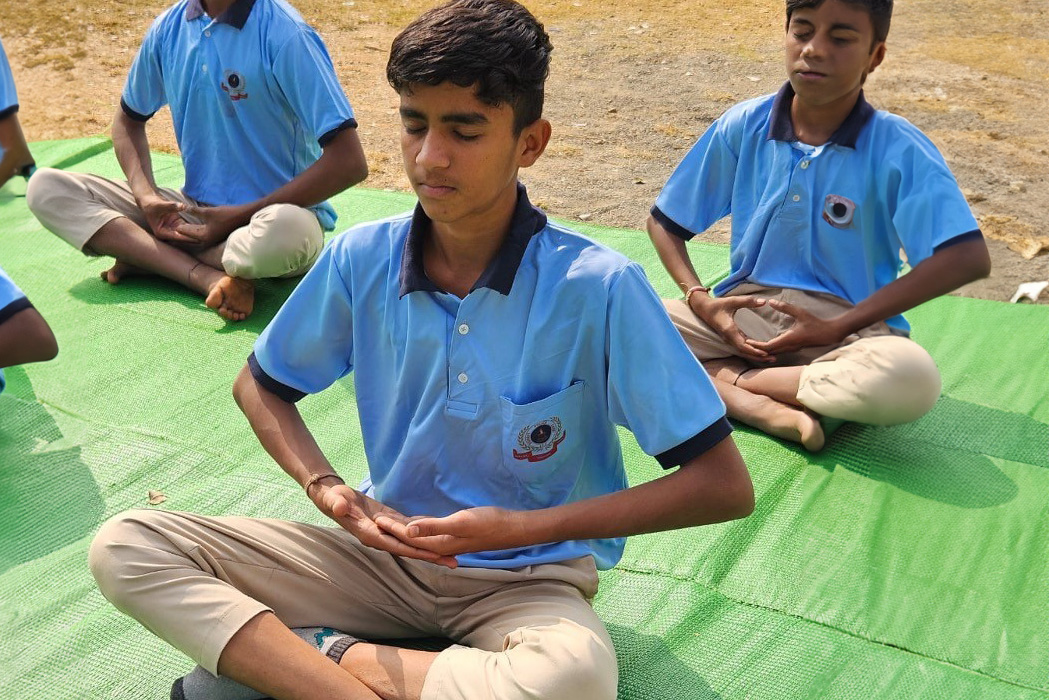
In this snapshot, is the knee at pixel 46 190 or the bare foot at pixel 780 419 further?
the knee at pixel 46 190

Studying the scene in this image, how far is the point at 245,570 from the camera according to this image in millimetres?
1916

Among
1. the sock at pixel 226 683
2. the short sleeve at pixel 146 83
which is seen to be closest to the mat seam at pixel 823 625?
the sock at pixel 226 683

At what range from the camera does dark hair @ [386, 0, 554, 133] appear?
5.80 ft

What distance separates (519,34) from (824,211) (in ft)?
4.85

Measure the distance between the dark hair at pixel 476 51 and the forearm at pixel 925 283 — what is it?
4.54 feet

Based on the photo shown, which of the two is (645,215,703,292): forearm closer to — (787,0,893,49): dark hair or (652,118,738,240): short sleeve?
(652,118,738,240): short sleeve

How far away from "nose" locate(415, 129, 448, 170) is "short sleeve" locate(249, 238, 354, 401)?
0.27 metres

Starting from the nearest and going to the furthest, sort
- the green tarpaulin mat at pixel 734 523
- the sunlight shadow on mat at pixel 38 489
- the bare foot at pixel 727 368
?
the green tarpaulin mat at pixel 734 523, the sunlight shadow on mat at pixel 38 489, the bare foot at pixel 727 368

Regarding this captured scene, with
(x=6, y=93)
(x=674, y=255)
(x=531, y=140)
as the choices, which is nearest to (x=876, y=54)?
(x=674, y=255)

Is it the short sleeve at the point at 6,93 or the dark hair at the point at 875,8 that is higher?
the dark hair at the point at 875,8

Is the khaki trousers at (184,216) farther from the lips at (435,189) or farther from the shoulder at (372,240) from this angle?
the lips at (435,189)

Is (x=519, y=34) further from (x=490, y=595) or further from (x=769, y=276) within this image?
(x=769, y=276)

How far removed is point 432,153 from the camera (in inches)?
71.1

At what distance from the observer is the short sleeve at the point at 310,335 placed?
1965mm
